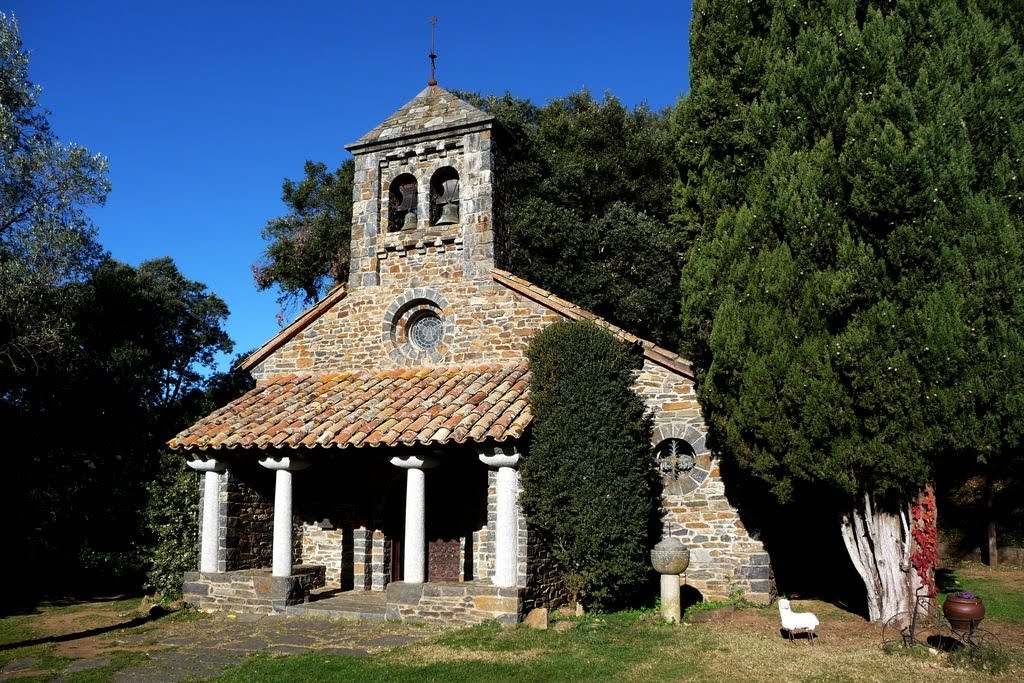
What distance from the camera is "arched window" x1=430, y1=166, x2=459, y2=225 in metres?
14.0

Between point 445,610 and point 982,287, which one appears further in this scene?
point 445,610

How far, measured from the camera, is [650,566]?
11.9 meters

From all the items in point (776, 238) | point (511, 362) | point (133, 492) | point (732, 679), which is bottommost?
point (732, 679)

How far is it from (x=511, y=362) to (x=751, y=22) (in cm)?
645

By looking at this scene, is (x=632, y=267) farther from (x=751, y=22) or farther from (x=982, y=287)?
(x=982, y=287)

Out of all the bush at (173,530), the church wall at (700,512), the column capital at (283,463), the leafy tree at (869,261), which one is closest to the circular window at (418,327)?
the column capital at (283,463)

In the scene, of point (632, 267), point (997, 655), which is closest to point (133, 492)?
point (632, 267)

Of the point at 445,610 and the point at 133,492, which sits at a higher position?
the point at 133,492

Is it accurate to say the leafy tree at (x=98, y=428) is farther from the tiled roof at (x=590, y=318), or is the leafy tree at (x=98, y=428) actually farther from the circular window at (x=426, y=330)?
the tiled roof at (x=590, y=318)

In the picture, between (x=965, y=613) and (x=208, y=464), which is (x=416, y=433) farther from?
(x=965, y=613)

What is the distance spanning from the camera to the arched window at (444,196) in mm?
14008

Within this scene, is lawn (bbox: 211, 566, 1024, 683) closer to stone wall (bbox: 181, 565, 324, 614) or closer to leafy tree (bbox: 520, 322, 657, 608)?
leafy tree (bbox: 520, 322, 657, 608)

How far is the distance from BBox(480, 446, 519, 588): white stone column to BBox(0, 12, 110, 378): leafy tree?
899 cm

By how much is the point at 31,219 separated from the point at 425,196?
24.2ft
